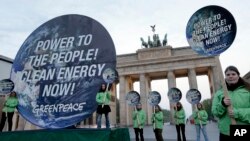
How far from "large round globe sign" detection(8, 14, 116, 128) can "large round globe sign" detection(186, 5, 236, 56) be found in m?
3.02

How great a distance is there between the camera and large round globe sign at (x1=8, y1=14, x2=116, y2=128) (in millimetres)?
6566

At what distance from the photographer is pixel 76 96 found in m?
6.60

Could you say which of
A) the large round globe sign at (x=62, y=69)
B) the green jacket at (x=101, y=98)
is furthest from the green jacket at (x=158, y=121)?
the large round globe sign at (x=62, y=69)

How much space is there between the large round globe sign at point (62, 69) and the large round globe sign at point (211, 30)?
3.02 m

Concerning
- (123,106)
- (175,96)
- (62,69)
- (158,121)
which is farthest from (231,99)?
(123,106)

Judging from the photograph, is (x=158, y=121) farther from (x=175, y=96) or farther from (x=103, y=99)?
(x=103, y=99)

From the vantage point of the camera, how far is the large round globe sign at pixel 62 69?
6.57m

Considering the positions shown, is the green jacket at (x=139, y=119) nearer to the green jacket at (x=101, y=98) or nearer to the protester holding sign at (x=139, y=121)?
the protester holding sign at (x=139, y=121)

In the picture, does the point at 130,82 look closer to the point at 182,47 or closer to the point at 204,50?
the point at 182,47

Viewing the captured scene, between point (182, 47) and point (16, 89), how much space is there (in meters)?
35.1

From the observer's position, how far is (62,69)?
22.3 feet

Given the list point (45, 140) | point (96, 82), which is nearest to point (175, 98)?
point (96, 82)

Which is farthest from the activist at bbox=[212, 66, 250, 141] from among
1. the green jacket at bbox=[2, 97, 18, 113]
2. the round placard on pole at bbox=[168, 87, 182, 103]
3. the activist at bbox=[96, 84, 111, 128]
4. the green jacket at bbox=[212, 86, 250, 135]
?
the round placard on pole at bbox=[168, 87, 182, 103]

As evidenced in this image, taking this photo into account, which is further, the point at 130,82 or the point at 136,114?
the point at 130,82
